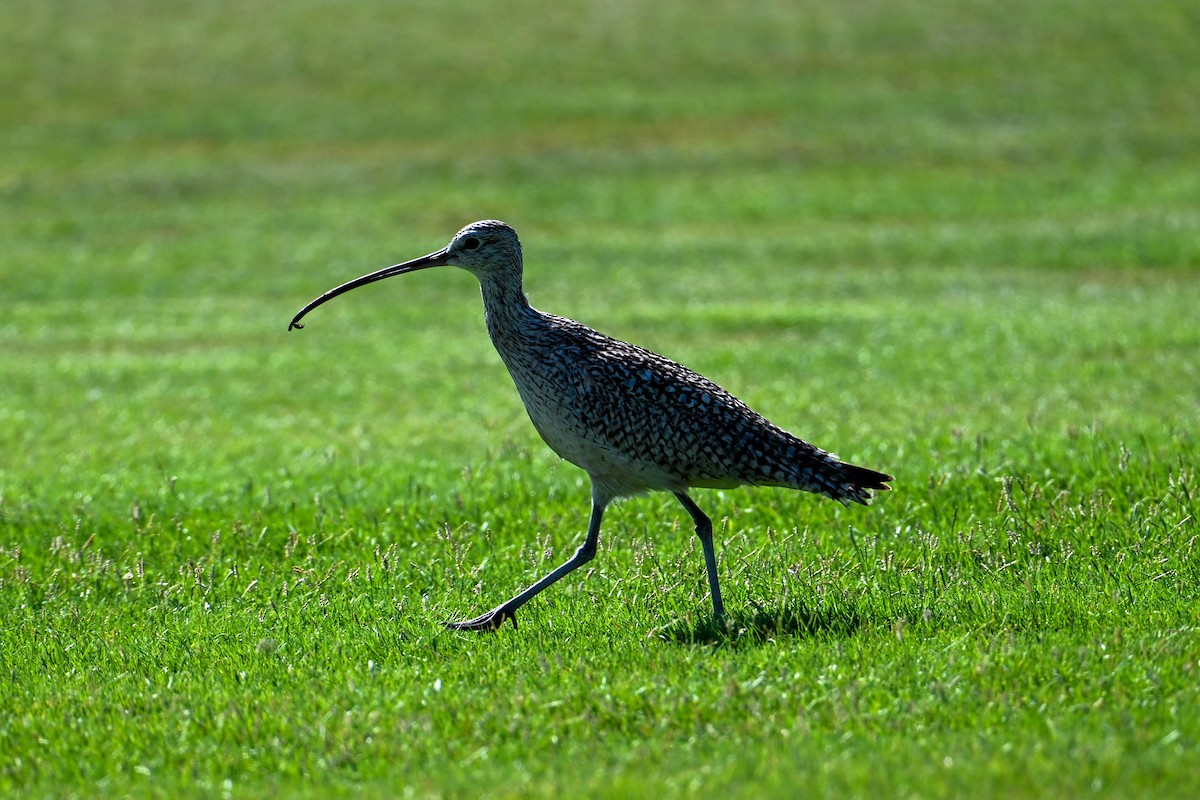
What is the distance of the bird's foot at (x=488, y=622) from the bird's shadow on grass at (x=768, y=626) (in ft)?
2.85

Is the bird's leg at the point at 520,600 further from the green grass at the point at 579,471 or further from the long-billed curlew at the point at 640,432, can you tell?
the green grass at the point at 579,471

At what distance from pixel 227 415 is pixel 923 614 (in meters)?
9.25

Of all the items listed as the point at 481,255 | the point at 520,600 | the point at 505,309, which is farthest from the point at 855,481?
the point at 481,255

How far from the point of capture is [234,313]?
20578 millimetres

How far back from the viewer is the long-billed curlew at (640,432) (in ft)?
22.7

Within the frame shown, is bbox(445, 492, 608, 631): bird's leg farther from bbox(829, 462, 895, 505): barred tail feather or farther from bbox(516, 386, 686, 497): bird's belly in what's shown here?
bbox(829, 462, 895, 505): barred tail feather

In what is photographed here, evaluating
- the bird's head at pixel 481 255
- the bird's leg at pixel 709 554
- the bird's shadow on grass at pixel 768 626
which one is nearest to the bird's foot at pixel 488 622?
the bird's shadow on grass at pixel 768 626

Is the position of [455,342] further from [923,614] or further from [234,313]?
[923,614]

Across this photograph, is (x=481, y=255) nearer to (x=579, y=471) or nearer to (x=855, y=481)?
(x=855, y=481)

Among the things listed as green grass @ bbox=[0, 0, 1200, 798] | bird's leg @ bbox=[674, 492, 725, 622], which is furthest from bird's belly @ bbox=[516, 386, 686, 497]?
green grass @ bbox=[0, 0, 1200, 798]

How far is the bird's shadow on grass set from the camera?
20.7ft

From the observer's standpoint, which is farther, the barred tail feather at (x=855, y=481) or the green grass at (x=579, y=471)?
the barred tail feather at (x=855, y=481)

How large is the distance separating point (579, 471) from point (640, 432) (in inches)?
130

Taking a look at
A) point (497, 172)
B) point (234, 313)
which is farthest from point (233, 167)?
point (234, 313)
